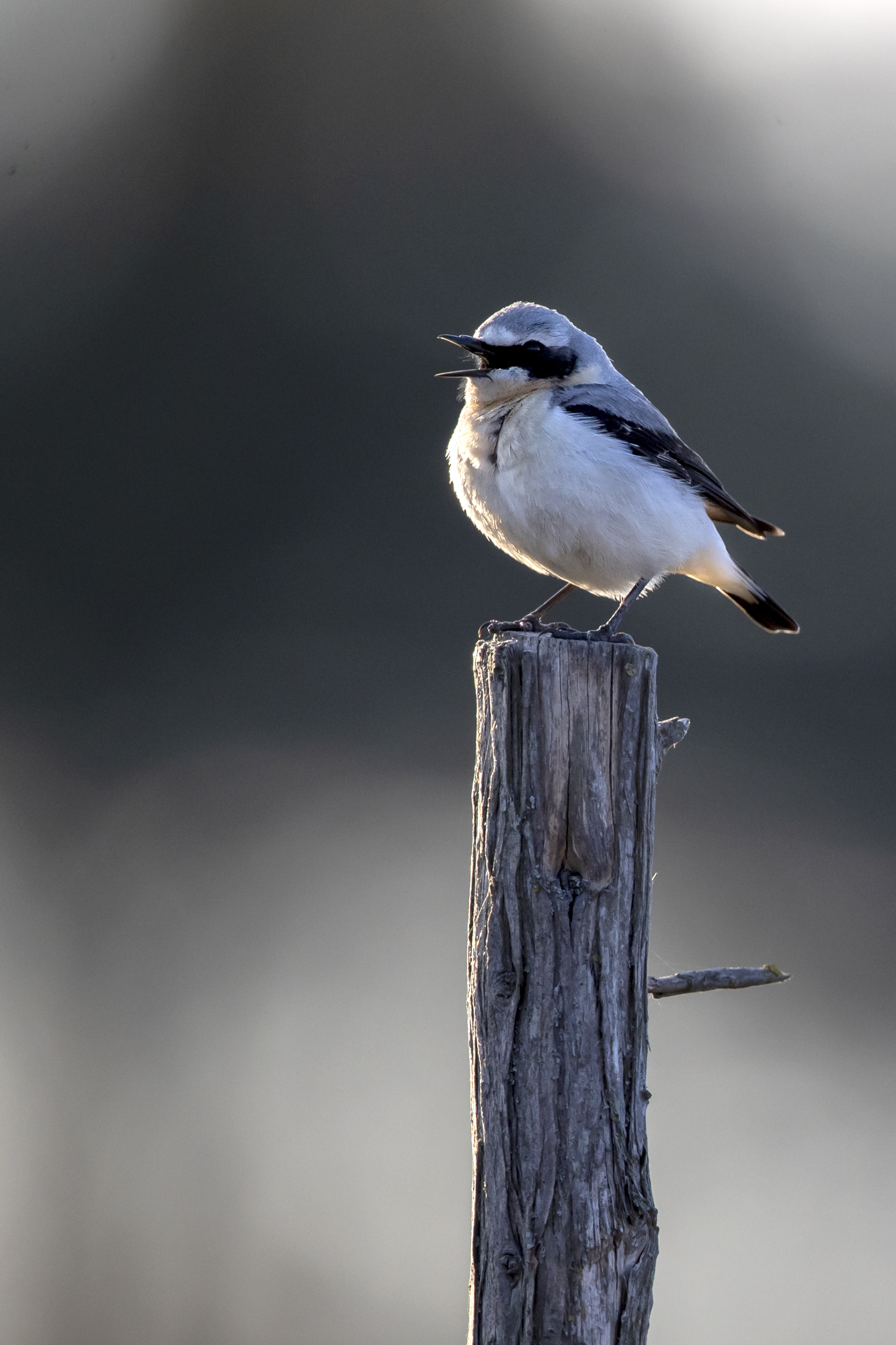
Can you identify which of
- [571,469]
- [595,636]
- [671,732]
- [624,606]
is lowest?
[671,732]

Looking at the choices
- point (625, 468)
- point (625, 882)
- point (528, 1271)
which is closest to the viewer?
point (528, 1271)

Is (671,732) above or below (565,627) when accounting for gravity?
below

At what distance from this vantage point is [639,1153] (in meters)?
3.41

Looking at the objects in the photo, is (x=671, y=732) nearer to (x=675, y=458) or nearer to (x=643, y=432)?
(x=643, y=432)

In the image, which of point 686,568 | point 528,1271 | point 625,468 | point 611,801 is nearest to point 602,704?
point 611,801

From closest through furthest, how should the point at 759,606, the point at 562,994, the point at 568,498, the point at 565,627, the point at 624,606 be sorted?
the point at 562,994 < the point at 565,627 < the point at 568,498 < the point at 624,606 < the point at 759,606

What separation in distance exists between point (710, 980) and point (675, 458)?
2897 millimetres

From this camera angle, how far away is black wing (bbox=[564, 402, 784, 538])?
546 centimetres

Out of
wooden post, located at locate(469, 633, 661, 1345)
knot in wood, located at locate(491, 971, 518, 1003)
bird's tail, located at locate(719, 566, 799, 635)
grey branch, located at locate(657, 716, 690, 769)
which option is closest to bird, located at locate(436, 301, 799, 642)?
bird's tail, located at locate(719, 566, 799, 635)

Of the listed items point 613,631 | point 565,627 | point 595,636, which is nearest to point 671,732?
point 595,636

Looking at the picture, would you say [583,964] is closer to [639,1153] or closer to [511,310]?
[639,1153]

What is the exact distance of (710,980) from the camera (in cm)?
369

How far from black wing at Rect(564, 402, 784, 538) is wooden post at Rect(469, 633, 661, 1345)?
6.86 ft

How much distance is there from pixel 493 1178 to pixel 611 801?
1.07m
